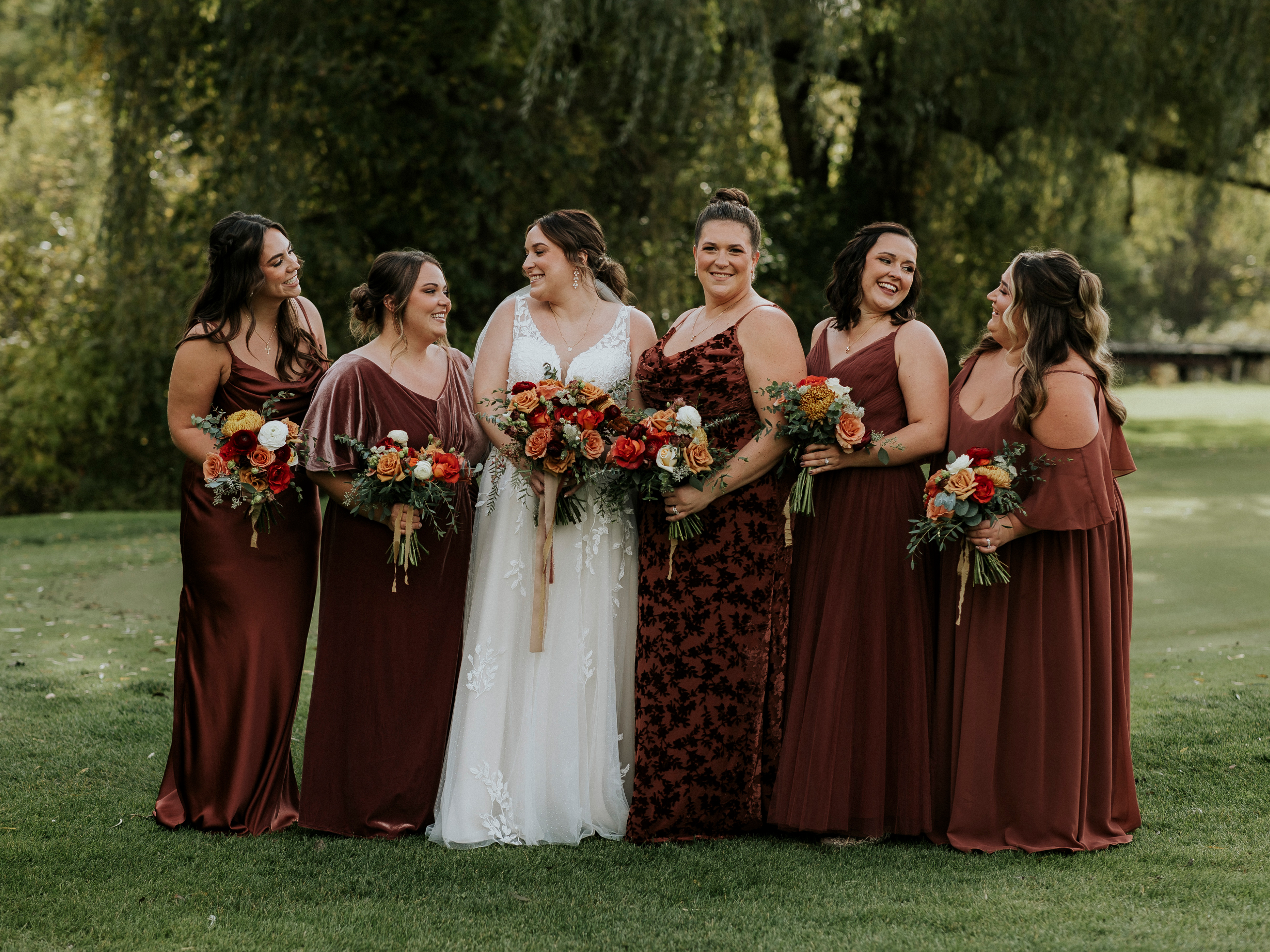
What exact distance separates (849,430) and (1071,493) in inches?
33.9

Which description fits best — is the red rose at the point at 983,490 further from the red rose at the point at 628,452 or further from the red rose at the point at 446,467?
the red rose at the point at 446,467

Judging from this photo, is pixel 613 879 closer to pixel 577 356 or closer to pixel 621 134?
pixel 577 356

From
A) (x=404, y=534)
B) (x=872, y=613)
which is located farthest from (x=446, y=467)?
(x=872, y=613)

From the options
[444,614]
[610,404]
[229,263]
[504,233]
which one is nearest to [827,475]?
[610,404]

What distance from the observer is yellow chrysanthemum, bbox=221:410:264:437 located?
4535mm

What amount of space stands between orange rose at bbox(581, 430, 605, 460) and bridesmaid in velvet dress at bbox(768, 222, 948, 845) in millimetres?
839

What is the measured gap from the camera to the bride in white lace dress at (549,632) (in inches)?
186

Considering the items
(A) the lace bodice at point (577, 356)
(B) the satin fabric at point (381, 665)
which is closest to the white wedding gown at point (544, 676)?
(A) the lace bodice at point (577, 356)

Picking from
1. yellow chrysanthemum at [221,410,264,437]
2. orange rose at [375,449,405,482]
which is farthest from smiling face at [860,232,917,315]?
yellow chrysanthemum at [221,410,264,437]

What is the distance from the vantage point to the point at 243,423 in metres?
4.55

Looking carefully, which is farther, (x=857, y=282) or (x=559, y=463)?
(x=857, y=282)

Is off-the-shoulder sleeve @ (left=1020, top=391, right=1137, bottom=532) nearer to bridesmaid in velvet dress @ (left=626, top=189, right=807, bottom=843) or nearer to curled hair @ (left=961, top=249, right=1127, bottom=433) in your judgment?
curled hair @ (left=961, top=249, right=1127, bottom=433)

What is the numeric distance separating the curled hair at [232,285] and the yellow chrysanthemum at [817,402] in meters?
2.21

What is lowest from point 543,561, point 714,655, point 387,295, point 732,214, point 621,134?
point 714,655
